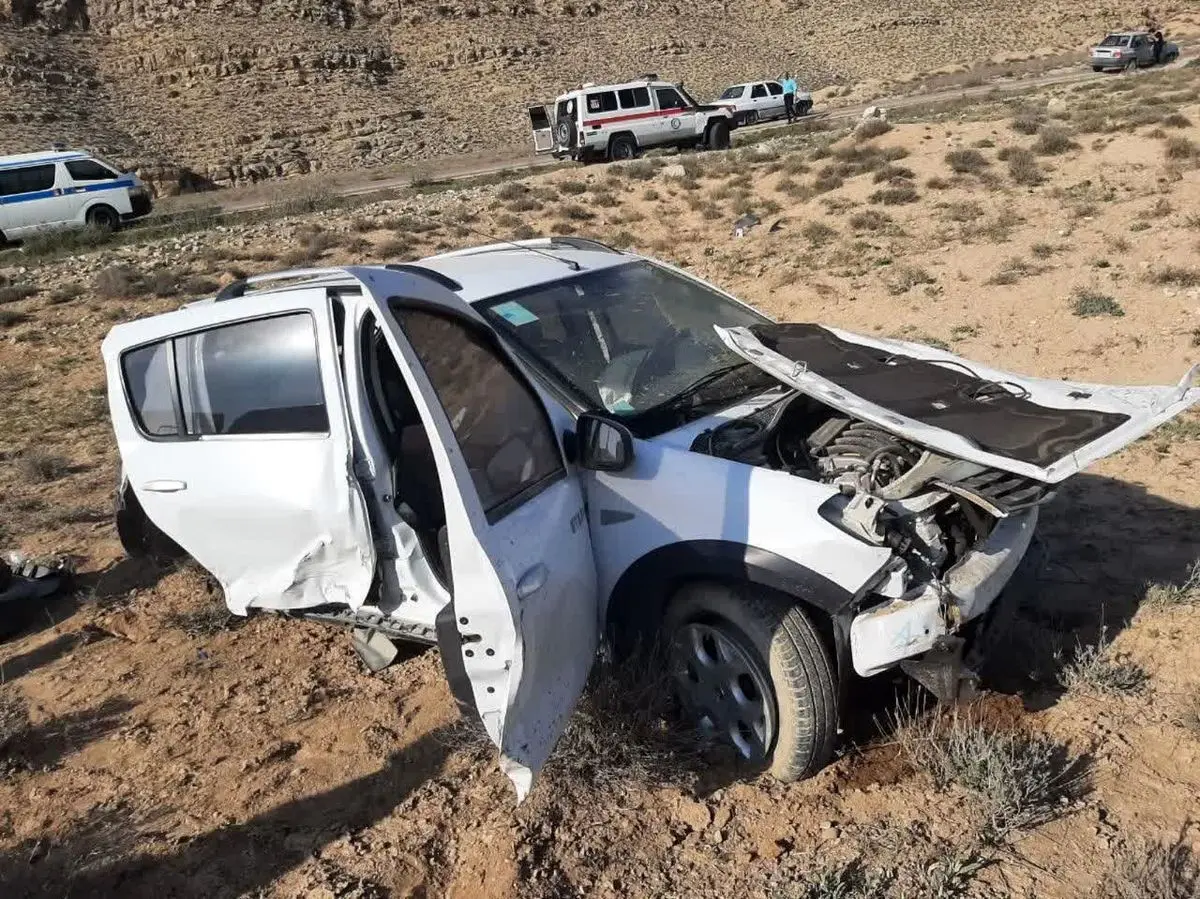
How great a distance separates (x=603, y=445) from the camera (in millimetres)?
3014

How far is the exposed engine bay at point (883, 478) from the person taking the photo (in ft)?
9.26

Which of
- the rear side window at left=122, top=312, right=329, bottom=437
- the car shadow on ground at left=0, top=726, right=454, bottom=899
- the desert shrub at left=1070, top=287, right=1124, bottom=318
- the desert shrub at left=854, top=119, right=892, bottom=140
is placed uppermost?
the rear side window at left=122, top=312, right=329, bottom=437

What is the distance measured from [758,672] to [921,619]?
0.54 metres

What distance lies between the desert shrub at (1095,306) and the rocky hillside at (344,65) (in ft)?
103

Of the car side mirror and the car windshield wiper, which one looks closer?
the car side mirror

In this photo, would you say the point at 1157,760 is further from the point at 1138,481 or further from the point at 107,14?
the point at 107,14

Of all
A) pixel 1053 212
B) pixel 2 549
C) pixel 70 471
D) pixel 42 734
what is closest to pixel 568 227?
pixel 1053 212

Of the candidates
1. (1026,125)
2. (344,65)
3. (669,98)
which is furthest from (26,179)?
(344,65)

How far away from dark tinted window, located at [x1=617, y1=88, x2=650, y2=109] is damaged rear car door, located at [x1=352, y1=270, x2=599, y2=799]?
22281mm

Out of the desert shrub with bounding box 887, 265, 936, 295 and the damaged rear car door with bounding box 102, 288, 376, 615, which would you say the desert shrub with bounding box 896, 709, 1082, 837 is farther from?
the desert shrub with bounding box 887, 265, 936, 295

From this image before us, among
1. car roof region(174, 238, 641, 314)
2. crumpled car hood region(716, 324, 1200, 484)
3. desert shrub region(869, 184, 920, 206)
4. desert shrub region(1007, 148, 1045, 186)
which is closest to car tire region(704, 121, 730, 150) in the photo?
desert shrub region(1007, 148, 1045, 186)

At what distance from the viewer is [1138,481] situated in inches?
208

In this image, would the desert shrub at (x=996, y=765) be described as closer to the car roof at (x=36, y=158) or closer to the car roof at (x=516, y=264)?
the car roof at (x=516, y=264)

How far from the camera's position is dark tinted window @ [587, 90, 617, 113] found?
927 inches
